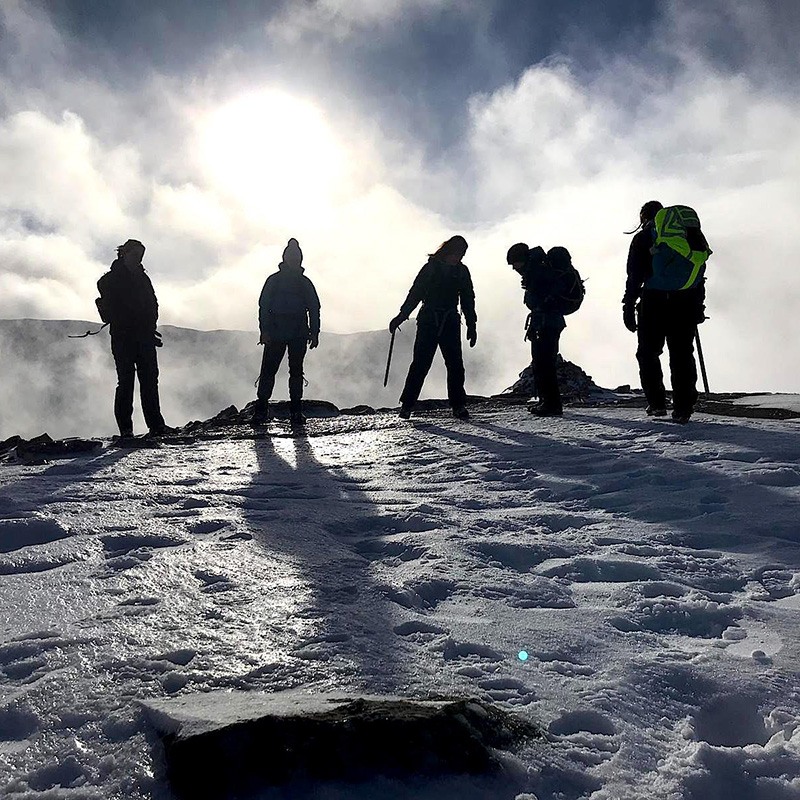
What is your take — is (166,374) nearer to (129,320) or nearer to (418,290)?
(129,320)

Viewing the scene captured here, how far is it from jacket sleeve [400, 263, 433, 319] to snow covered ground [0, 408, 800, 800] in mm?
3519

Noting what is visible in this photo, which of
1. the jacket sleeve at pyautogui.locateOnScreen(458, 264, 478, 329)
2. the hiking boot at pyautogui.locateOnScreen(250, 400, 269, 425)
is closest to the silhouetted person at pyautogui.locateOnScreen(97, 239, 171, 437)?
the hiking boot at pyautogui.locateOnScreen(250, 400, 269, 425)

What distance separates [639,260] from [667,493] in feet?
10.7

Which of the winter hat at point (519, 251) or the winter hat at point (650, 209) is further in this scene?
the winter hat at point (519, 251)

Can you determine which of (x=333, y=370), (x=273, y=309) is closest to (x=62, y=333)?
(x=333, y=370)

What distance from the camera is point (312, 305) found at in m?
9.13

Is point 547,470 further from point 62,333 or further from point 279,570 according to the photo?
point 62,333

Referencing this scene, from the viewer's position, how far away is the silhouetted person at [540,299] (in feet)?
27.3

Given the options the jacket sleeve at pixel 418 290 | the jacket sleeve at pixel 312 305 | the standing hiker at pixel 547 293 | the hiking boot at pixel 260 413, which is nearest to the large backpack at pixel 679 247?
the standing hiker at pixel 547 293

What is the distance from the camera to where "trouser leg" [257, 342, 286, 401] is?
29.7 feet

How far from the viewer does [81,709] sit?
6.82 ft

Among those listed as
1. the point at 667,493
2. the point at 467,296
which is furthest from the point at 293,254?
the point at 667,493

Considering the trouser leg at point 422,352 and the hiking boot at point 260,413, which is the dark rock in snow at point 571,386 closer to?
the trouser leg at point 422,352

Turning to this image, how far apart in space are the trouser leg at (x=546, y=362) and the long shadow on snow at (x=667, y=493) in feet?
6.64
